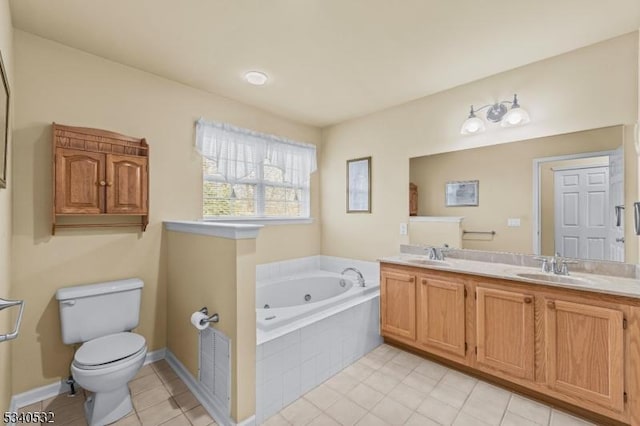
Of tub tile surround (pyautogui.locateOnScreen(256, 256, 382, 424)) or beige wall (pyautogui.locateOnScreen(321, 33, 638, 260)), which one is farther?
beige wall (pyautogui.locateOnScreen(321, 33, 638, 260))

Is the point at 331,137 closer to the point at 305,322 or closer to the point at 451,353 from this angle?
the point at 305,322

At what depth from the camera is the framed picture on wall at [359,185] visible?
3453 millimetres

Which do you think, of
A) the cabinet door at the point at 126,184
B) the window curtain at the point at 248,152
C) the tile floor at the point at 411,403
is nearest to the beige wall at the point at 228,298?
the tile floor at the point at 411,403

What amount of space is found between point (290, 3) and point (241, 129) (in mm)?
1559

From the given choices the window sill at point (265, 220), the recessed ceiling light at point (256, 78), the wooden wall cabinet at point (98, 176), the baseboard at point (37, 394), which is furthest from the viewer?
the window sill at point (265, 220)

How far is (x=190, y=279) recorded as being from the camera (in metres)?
2.19

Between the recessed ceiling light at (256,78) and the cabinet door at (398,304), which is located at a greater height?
the recessed ceiling light at (256,78)

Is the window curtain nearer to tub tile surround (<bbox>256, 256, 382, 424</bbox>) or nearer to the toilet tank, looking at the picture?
the toilet tank

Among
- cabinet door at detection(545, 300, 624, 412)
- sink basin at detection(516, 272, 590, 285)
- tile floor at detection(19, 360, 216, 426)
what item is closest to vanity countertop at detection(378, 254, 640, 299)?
sink basin at detection(516, 272, 590, 285)

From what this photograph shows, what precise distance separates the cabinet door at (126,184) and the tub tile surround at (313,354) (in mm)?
1472

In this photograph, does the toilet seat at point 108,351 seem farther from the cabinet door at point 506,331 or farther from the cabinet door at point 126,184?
the cabinet door at point 506,331

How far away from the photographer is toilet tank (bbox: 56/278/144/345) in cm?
196

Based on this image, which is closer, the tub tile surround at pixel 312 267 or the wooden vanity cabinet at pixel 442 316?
the wooden vanity cabinet at pixel 442 316

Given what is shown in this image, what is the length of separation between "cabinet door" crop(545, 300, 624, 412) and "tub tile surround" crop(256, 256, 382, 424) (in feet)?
4.30
